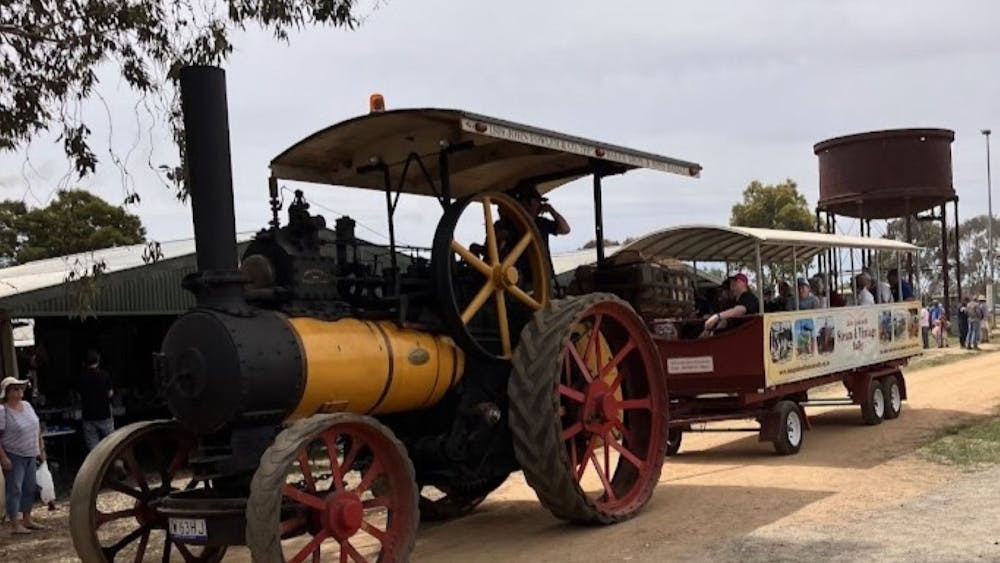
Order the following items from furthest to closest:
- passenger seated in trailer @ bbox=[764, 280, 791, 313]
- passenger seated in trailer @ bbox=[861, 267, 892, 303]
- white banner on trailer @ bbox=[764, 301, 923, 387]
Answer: passenger seated in trailer @ bbox=[861, 267, 892, 303]
passenger seated in trailer @ bbox=[764, 280, 791, 313]
white banner on trailer @ bbox=[764, 301, 923, 387]

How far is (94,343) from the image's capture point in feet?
60.5

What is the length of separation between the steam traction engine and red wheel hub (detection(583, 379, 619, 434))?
16 millimetres

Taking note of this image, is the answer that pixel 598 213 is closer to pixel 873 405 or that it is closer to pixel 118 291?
pixel 873 405

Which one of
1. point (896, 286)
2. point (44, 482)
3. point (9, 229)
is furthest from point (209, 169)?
point (9, 229)

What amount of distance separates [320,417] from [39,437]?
539cm

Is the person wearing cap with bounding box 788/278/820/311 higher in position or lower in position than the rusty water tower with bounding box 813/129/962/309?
lower

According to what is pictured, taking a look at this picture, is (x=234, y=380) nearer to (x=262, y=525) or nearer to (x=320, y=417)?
(x=320, y=417)

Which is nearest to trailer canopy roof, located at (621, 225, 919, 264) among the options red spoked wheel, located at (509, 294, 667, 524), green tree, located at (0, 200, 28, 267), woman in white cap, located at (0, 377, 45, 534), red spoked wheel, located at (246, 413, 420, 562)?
red spoked wheel, located at (509, 294, 667, 524)

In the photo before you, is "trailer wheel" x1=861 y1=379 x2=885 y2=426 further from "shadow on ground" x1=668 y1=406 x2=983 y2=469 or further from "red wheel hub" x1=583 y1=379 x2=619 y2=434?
"red wheel hub" x1=583 y1=379 x2=619 y2=434

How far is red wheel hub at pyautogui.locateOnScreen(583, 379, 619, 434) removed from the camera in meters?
7.69

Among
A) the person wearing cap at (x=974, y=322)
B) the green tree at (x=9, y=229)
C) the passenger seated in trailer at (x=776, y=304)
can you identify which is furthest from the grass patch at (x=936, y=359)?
the green tree at (x=9, y=229)

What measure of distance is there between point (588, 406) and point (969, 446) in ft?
17.1

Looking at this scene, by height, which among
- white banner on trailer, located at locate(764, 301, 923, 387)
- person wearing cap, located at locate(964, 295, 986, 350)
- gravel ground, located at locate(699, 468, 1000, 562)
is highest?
white banner on trailer, located at locate(764, 301, 923, 387)

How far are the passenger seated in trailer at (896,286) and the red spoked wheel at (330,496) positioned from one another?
10.7 m
